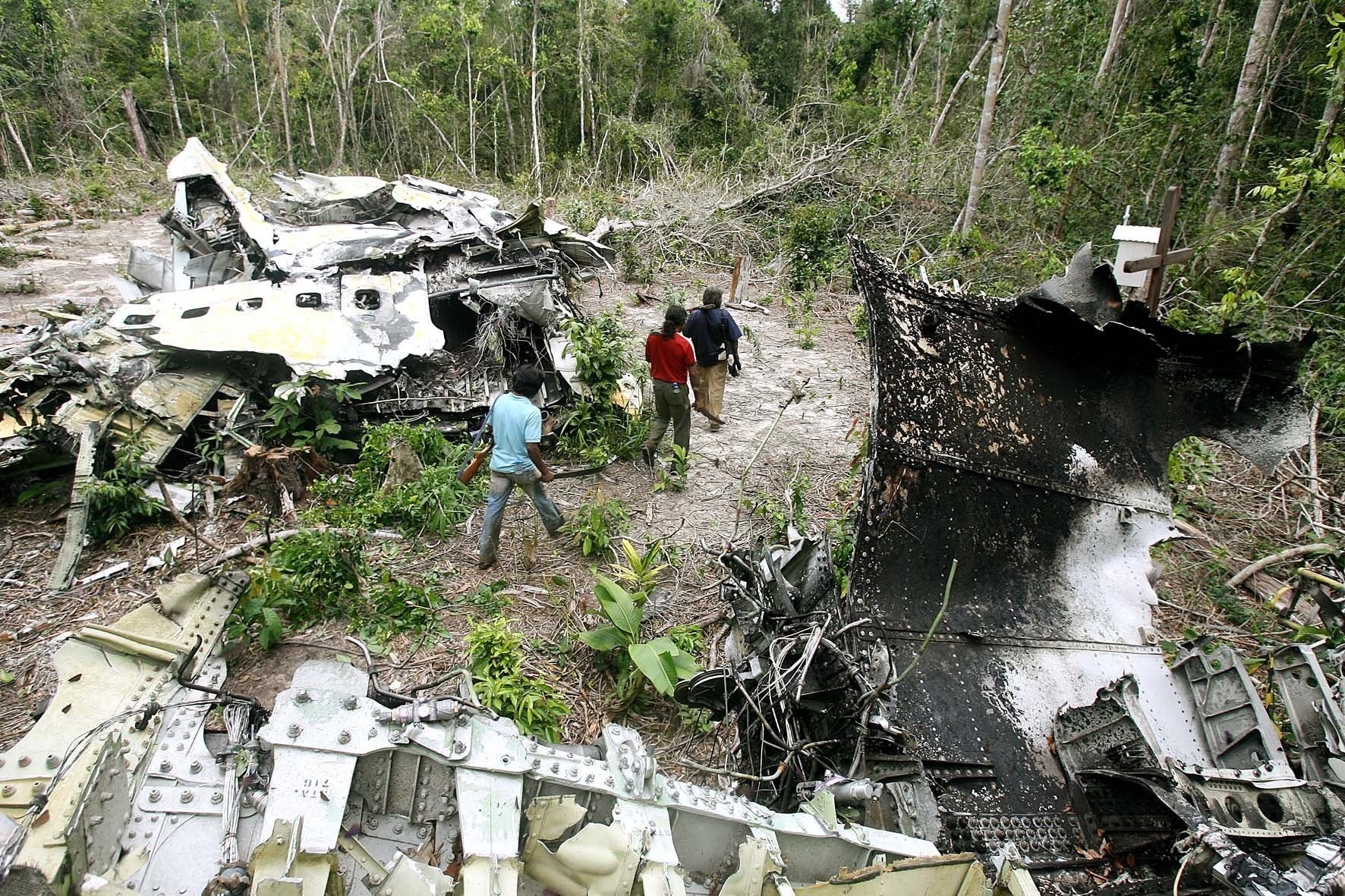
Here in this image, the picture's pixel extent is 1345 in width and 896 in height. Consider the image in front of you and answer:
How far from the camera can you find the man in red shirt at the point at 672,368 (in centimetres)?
574

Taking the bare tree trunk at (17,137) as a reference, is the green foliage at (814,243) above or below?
below

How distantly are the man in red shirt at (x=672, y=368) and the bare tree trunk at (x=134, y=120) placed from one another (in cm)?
1753

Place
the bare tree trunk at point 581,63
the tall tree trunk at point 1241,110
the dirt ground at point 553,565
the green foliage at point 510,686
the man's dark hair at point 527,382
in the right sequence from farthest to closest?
the bare tree trunk at point 581,63
the tall tree trunk at point 1241,110
the man's dark hair at point 527,382
the dirt ground at point 553,565
the green foliage at point 510,686

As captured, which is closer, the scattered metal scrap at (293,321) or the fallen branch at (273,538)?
the fallen branch at (273,538)

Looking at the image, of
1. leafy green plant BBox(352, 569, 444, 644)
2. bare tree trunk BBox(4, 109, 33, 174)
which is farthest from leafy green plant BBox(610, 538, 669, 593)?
bare tree trunk BBox(4, 109, 33, 174)

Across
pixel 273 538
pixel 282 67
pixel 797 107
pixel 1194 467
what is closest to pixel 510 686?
pixel 273 538

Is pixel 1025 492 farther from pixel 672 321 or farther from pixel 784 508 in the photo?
pixel 672 321

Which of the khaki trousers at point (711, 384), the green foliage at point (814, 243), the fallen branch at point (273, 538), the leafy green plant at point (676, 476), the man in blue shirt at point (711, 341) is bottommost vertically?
the fallen branch at point (273, 538)

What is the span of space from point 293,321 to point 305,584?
2.50 metres

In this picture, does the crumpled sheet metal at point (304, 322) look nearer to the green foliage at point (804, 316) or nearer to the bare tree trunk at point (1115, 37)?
the green foliage at point (804, 316)

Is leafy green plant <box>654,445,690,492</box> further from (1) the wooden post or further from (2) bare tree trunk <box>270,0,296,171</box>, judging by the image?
(2) bare tree trunk <box>270,0,296,171</box>

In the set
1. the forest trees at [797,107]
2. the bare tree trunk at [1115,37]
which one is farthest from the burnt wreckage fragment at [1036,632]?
the bare tree trunk at [1115,37]

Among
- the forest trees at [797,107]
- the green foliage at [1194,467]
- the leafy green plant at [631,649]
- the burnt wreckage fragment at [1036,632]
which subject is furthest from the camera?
the forest trees at [797,107]

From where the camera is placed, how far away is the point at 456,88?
1914 cm
